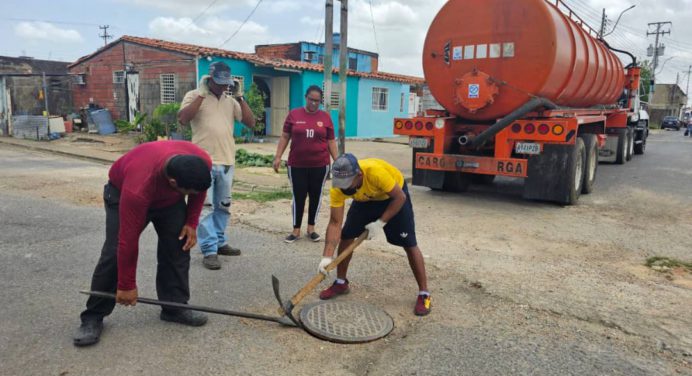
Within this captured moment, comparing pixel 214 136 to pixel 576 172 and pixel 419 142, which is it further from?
pixel 576 172

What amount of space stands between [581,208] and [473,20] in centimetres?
312

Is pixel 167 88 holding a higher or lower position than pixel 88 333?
higher

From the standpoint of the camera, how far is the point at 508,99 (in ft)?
23.6

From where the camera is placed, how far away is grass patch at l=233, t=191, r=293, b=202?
25.0 feet

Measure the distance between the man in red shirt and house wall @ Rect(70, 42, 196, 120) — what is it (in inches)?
521

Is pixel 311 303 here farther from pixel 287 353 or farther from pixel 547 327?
pixel 547 327

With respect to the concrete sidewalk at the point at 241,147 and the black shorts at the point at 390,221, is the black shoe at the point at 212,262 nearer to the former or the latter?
the black shorts at the point at 390,221

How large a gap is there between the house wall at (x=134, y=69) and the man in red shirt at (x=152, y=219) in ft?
43.4

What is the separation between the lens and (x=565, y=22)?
7.35 m

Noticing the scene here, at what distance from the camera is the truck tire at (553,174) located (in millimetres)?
7133

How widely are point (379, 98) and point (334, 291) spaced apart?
58.2 ft

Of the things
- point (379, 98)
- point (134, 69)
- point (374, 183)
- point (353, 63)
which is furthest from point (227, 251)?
point (353, 63)

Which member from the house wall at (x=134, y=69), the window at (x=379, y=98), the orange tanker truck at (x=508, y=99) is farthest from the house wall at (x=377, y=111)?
the orange tanker truck at (x=508, y=99)

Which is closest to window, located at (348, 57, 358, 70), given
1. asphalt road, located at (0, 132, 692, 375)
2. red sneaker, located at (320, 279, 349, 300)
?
asphalt road, located at (0, 132, 692, 375)
